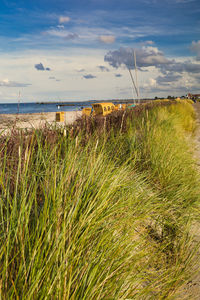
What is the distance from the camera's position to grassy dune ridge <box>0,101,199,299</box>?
4.29ft

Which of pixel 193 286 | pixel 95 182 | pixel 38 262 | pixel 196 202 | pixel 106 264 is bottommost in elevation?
pixel 193 286

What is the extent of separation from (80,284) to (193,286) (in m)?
1.35

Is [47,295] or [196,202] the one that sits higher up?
[47,295]

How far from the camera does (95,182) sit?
217 cm

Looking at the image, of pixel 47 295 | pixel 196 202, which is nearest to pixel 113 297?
pixel 47 295

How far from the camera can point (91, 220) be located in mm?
1783

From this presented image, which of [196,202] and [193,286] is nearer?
[193,286]

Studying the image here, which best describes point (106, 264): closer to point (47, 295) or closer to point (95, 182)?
point (47, 295)

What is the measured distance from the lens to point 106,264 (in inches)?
59.9

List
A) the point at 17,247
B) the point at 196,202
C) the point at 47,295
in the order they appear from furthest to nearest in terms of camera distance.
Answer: the point at 196,202
the point at 17,247
the point at 47,295

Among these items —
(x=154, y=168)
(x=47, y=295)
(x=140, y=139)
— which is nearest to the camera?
(x=47, y=295)

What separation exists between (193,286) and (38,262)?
1.56 metres

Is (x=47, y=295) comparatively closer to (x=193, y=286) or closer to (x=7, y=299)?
(x=7, y=299)

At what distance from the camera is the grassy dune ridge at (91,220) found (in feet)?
4.29
